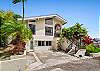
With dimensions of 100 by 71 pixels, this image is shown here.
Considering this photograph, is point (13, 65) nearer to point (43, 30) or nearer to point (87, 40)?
point (43, 30)

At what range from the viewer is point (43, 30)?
39.8 metres

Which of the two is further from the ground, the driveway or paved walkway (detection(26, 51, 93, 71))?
paved walkway (detection(26, 51, 93, 71))

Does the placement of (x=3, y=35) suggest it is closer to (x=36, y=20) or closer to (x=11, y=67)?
(x=11, y=67)

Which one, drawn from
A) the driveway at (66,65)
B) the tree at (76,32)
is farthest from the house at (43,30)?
the driveway at (66,65)

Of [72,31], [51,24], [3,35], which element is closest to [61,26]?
[51,24]

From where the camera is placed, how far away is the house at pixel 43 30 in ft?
126

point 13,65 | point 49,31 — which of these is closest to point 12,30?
point 13,65

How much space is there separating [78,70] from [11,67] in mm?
8881

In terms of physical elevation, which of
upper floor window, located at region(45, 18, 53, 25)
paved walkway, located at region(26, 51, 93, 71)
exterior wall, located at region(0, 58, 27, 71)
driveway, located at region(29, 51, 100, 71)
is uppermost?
upper floor window, located at region(45, 18, 53, 25)

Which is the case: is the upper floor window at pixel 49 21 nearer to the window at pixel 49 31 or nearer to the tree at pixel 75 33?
the window at pixel 49 31

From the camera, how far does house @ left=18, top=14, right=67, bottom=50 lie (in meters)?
38.3

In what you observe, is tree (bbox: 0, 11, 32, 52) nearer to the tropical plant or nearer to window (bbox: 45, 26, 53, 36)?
window (bbox: 45, 26, 53, 36)

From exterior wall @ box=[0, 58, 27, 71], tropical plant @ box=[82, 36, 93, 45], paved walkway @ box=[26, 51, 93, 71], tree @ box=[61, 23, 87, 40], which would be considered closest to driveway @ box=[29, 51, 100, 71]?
paved walkway @ box=[26, 51, 93, 71]

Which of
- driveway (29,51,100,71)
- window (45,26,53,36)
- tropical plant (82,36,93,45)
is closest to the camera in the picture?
driveway (29,51,100,71)
